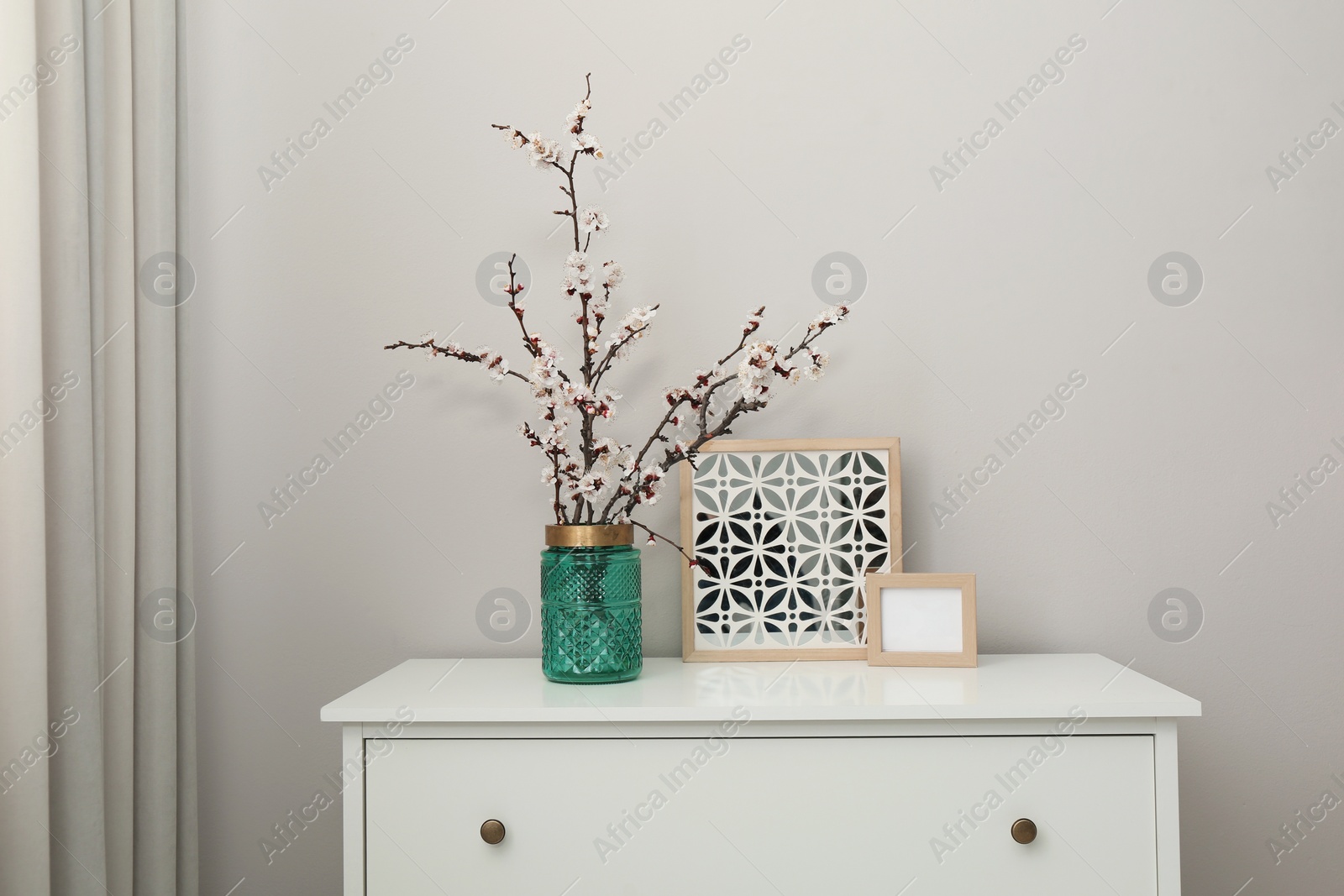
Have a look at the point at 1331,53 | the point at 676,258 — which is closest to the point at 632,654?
the point at 676,258

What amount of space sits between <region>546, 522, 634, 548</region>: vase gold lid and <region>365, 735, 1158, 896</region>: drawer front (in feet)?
0.85

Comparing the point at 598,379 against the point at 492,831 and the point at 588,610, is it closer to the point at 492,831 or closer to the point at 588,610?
the point at 588,610

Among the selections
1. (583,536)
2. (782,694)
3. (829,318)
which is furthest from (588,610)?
(829,318)

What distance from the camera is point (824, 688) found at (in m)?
1.16

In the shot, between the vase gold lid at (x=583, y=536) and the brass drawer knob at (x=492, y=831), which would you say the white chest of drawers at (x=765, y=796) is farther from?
the vase gold lid at (x=583, y=536)

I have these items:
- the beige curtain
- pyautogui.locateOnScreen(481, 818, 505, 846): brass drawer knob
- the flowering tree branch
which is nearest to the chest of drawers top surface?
pyautogui.locateOnScreen(481, 818, 505, 846): brass drawer knob

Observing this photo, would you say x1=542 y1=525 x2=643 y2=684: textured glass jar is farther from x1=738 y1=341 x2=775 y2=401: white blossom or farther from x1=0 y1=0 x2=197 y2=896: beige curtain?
x1=0 y1=0 x2=197 y2=896: beige curtain

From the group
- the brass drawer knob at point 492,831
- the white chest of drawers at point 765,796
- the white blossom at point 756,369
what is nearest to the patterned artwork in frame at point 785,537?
the white blossom at point 756,369

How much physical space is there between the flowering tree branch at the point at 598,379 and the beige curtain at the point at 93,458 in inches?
15.6

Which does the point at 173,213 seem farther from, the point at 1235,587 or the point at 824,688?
the point at 1235,587

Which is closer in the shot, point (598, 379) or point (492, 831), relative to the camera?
point (492, 831)

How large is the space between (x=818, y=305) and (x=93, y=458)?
108cm

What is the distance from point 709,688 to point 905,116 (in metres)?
0.98

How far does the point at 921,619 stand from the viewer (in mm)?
1298
